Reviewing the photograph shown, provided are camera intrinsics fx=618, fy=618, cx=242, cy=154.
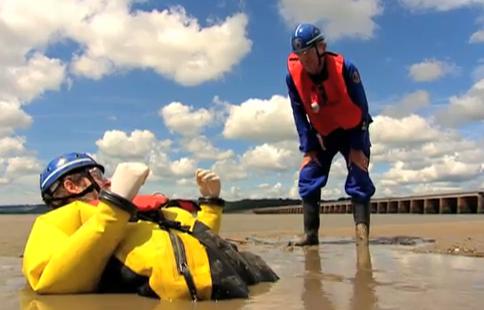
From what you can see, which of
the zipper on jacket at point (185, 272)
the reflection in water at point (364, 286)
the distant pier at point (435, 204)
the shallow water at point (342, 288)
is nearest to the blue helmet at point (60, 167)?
the shallow water at point (342, 288)

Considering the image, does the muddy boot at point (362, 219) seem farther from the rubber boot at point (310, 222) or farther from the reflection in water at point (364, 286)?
the reflection in water at point (364, 286)

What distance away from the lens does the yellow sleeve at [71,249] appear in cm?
271

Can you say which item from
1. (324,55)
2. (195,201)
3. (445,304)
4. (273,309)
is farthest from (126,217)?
(324,55)

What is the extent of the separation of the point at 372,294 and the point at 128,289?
3.87 ft

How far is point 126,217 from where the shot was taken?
2732mm

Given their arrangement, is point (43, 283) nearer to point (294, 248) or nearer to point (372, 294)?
point (372, 294)

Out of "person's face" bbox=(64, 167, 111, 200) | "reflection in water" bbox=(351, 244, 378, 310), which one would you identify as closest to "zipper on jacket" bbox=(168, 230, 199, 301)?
"reflection in water" bbox=(351, 244, 378, 310)

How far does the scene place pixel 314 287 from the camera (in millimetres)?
3254

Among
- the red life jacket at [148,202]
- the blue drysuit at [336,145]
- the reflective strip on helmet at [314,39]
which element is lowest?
the red life jacket at [148,202]

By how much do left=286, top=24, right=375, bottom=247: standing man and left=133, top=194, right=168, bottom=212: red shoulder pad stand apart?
7.65ft

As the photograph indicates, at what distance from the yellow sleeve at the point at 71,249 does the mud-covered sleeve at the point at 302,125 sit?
121 inches

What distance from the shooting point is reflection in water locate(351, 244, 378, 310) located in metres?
2.71

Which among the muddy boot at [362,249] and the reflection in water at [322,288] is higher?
the muddy boot at [362,249]

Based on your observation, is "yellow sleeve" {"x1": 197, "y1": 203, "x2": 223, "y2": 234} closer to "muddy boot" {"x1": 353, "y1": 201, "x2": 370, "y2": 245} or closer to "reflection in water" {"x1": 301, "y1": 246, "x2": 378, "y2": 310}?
"reflection in water" {"x1": 301, "y1": 246, "x2": 378, "y2": 310}
